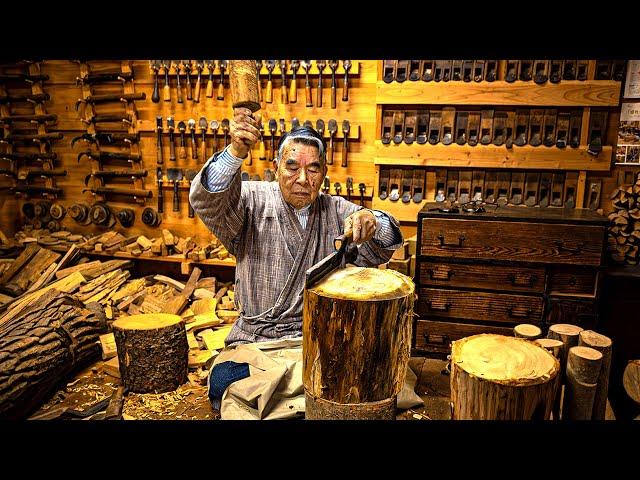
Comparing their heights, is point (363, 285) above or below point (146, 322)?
above

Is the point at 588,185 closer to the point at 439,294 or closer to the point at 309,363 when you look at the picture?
the point at 439,294

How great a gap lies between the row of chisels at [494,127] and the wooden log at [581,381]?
300 cm

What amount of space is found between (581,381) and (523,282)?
6.19ft

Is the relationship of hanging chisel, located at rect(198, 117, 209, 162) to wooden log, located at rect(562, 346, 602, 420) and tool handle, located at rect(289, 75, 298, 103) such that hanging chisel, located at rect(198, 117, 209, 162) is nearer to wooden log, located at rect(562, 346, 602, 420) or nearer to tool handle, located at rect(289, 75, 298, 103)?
tool handle, located at rect(289, 75, 298, 103)

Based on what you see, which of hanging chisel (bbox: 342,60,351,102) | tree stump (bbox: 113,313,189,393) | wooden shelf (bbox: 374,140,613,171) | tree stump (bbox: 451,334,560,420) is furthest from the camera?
hanging chisel (bbox: 342,60,351,102)

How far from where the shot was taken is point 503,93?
464cm

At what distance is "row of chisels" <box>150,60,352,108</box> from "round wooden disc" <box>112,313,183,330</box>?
8.91 ft

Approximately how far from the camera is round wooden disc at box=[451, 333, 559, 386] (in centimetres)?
193

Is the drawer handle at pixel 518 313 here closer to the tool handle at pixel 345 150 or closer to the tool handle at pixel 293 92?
the tool handle at pixel 345 150

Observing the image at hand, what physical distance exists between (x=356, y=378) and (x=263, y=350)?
110 centimetres

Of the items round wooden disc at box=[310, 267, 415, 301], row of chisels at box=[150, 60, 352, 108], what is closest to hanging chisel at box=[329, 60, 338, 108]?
row of chisels at box=[150, 60, 352, 108]

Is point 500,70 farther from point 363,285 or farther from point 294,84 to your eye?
point 363,285

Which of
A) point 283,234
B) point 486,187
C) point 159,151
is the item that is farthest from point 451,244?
point 159,151

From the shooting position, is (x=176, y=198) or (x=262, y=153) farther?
(x=176, y=198)
